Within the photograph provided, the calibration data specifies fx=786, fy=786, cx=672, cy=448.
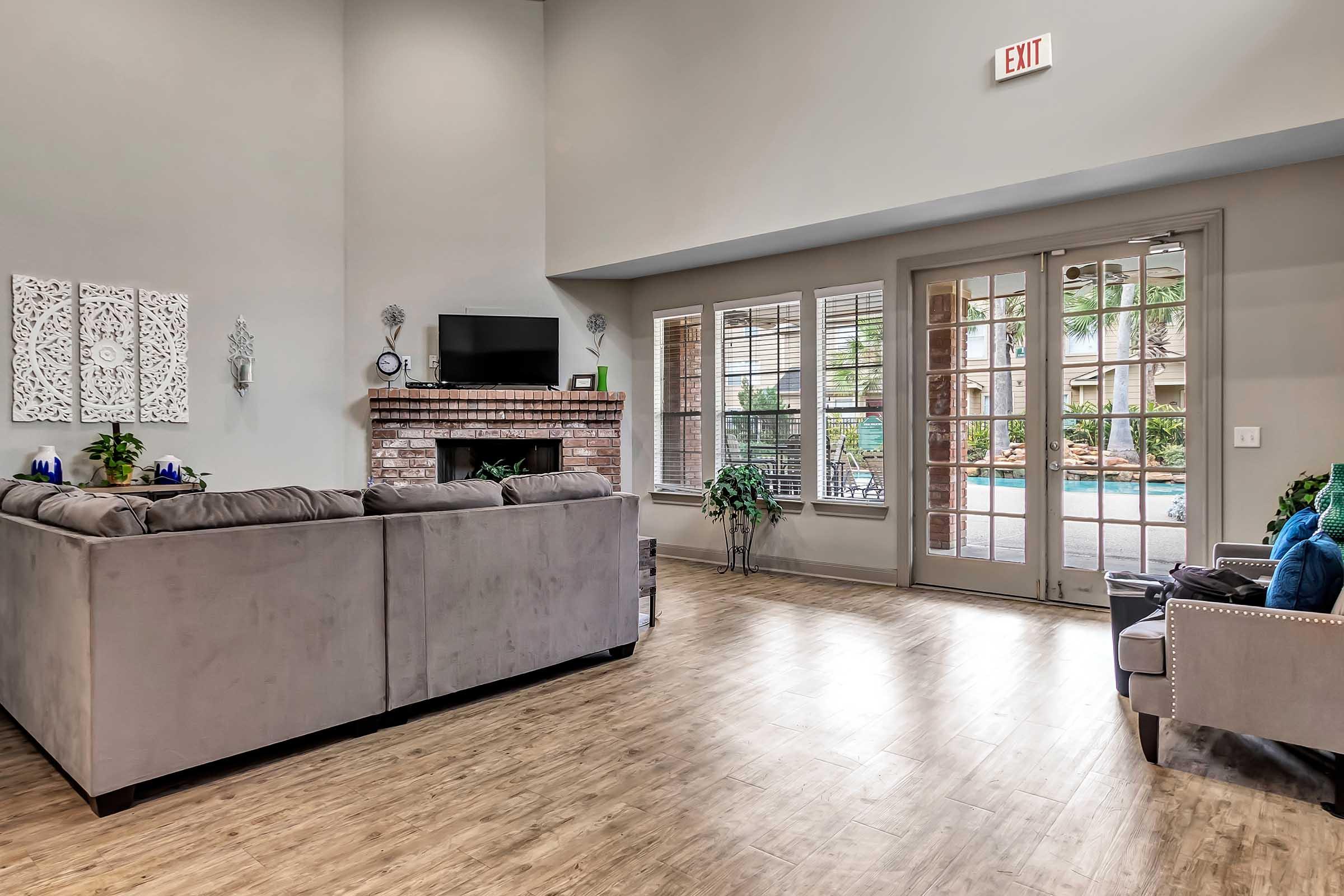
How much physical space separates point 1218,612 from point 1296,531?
3.36 ft

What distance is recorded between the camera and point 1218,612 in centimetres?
251

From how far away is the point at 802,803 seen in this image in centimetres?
236

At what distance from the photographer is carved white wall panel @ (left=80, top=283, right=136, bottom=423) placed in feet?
16.6

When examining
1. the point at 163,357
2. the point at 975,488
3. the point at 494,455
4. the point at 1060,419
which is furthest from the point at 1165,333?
the point at 163,357

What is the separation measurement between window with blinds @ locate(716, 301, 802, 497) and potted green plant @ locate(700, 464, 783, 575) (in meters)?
0.18

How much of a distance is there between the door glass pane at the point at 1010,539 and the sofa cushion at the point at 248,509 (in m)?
4.09

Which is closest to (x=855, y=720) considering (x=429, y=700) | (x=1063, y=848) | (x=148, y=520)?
(x=1063, y=848)

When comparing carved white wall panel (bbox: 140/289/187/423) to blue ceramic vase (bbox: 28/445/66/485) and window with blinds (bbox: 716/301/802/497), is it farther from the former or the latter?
window with blinds (bbox: 716/301/802/497)

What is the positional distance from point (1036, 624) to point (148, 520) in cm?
431

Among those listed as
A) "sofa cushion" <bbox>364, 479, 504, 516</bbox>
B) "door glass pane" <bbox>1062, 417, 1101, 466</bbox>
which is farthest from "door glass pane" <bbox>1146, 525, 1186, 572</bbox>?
"sofa cushion" <bbox>364, 479, 504, 516</bbox>

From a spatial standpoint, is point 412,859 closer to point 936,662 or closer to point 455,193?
point 936,662

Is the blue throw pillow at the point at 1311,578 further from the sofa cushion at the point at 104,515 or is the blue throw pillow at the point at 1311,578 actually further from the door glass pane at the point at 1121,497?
the sofa cushion at the point at 104,515

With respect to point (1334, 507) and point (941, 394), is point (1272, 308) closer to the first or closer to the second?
point (1334, 507)

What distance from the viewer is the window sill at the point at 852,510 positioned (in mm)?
5754
